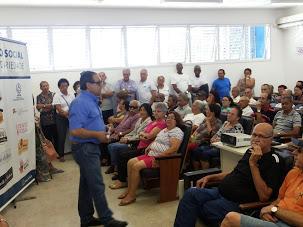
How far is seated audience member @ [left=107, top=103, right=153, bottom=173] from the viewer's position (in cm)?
455

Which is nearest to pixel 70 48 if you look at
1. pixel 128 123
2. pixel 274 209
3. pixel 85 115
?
pixel 128 123

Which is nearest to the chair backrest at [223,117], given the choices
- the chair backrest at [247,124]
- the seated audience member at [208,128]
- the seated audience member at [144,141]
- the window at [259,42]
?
the seated audience member at [208,128]

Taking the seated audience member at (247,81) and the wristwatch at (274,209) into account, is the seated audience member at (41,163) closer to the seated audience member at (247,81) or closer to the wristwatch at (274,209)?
the wristwatch at (274,209)

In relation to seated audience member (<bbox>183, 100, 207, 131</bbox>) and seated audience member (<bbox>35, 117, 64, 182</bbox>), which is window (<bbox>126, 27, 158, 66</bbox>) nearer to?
seated audience member (<bbox>183, 100, 207, 131</bbox>)

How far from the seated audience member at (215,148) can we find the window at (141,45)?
3.85 meters

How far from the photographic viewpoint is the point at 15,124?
3.90m

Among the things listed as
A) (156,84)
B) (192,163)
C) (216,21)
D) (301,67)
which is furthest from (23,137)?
(301,67)

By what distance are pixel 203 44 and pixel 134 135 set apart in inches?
164

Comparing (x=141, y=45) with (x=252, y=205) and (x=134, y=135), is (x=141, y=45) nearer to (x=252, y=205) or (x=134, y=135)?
(x=134, y=135)

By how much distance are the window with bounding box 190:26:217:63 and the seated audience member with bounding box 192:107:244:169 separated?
423 cm

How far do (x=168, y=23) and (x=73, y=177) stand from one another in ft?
14.1

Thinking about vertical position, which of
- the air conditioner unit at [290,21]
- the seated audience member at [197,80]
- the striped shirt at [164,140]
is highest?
the air conditioner unit at [290,21]

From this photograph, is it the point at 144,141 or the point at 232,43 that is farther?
the point at 232,43

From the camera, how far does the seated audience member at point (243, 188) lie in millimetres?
2361
